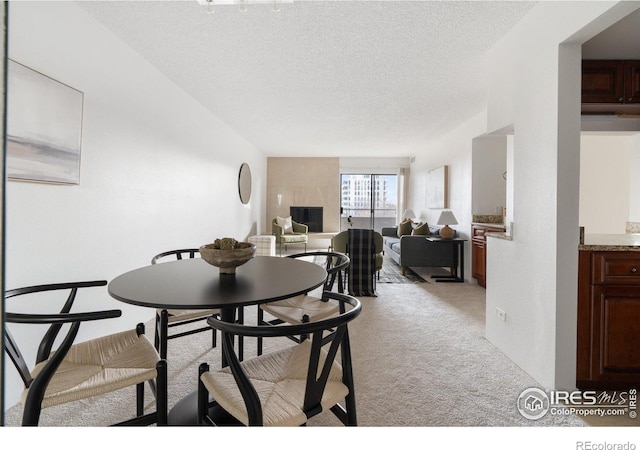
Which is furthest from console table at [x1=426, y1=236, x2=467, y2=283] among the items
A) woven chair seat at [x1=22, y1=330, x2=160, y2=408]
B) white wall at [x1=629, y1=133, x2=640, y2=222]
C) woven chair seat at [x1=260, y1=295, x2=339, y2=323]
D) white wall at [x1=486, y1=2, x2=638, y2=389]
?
woven chair seat at [x1=22, y1=330, x2=160, y2=408]

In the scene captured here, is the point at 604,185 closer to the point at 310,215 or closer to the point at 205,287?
the point at 205,287

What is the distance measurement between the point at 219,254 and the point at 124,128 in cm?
192

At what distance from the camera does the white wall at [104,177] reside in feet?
5.86

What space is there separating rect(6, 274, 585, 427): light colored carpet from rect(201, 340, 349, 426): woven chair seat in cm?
53

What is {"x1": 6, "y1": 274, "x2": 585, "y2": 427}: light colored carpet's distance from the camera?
1585mm

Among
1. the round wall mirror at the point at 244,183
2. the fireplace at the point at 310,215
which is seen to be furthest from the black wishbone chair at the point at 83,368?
the fireplace at the point at 310,215

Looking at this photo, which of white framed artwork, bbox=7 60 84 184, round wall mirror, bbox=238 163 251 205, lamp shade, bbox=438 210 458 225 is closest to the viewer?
white framed artwork, bbox=7 60 84 184

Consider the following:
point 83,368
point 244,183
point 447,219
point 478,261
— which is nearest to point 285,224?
point 244,183

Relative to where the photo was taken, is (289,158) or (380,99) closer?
(380,99)

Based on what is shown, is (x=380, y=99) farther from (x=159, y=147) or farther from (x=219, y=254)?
(x=219, y=254)

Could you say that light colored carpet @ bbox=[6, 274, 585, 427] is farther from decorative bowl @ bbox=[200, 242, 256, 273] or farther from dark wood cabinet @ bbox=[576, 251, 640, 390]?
decorative bowl @ bbox=[200, 242, 256, 273]
